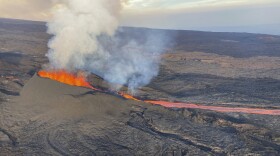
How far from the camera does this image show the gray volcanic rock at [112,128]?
11.4 metres

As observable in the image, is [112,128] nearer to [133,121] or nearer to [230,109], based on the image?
[133,121]

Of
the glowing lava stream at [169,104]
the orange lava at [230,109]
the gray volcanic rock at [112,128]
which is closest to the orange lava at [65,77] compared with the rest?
the glowing lava stream at [169,104]

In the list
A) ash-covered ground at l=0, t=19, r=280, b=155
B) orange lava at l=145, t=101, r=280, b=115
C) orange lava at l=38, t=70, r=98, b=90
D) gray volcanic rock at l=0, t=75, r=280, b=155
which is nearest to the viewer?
gray volcanic rock at l=0, t=75, r=280, b=155

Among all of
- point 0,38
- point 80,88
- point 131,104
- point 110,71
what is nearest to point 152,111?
point 131,104

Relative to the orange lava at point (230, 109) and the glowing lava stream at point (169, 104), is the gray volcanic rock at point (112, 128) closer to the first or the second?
the orange lava at point (230, 109)

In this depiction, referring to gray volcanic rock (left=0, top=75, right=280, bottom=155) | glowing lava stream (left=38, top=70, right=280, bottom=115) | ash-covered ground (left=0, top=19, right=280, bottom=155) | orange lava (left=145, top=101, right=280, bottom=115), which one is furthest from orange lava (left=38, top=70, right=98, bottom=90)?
orange lava (left=145, top=101, right=280, bottom=115)

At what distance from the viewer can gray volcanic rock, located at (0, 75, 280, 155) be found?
11.4 metres

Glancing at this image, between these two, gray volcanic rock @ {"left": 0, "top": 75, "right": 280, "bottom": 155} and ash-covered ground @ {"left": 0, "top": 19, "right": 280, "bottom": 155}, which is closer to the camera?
gray volcanic rock @ {"left": 0, "top": 75, "right": 280, "bottom": 155}

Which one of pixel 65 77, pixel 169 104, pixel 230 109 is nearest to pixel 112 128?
pixel 169 104

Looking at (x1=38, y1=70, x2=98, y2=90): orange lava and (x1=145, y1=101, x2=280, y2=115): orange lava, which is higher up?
(x1=38, y1=70, x2=98, y2=90): orange lava

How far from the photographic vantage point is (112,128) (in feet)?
42.1

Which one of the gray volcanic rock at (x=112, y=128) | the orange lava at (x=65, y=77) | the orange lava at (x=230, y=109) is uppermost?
the orange lava at (x=65, y=77)

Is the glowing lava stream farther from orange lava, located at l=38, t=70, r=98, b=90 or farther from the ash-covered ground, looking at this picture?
the ash-covered ground

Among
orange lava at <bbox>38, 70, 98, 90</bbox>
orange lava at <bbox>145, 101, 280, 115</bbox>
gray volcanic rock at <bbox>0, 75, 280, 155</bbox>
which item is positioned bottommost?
gray volcanic rock at <bbox>0, 75, 280, 155</bbox>
